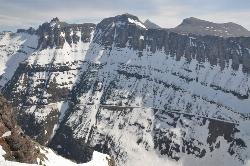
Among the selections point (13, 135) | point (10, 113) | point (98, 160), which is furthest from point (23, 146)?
point (98, 160)

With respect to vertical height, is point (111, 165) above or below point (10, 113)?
below

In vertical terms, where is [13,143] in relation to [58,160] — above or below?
above

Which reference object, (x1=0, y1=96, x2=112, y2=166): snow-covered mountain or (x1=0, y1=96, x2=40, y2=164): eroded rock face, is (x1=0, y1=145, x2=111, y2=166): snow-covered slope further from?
(x1=0, y1=96, x2=40, y2=164): eroded rock face

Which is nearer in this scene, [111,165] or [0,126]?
[0,126]

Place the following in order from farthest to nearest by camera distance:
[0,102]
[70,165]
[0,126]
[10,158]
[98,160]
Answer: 1. [98,160]
2. [70,165]
3. [0,102]
4. [0,126]
5. [10,158]

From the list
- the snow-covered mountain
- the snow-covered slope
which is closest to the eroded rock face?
the snow-covered mountain

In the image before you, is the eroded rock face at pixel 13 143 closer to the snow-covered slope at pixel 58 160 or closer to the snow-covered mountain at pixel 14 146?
the snow-covered mountain at pixel 14 146

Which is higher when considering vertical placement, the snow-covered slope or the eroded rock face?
the eroded rock face

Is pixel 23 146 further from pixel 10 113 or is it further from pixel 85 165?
pixel 85 165

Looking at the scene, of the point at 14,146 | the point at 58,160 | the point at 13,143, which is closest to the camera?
the point at 14,146

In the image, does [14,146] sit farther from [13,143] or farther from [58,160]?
[58,160]

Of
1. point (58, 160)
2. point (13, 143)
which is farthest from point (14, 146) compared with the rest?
point (58, 160)
